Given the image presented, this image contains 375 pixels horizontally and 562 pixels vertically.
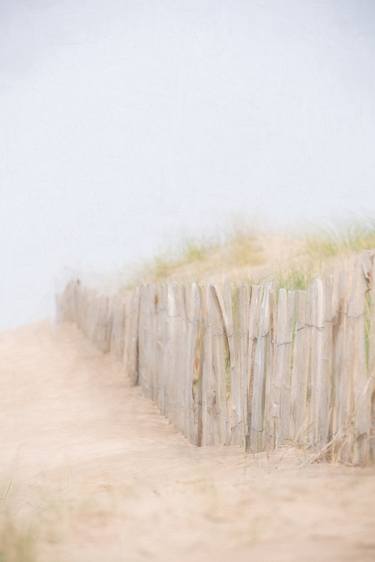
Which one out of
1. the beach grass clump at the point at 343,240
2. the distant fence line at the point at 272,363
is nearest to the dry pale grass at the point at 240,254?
the beach grass clump at the point at 343,240

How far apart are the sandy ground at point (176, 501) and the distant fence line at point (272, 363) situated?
0.52ft

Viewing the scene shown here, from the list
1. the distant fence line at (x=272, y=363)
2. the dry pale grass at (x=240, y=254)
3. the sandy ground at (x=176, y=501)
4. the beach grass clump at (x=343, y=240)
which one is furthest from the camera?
the dry pale grass at (x=240, y=254)

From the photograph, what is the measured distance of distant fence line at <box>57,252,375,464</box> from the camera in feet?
9.89

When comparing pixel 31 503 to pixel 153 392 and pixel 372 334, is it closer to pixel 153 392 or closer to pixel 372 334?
pixel 372 334

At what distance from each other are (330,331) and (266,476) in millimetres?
660

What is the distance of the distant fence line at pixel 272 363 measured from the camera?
3016mm

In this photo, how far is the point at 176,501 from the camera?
2.71m

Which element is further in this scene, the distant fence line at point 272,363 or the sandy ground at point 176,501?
the distant fence line at point 272,363

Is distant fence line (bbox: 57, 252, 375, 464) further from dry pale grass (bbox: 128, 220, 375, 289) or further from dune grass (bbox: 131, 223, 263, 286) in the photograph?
dune grass (bbox: 131, 223, 263, 286)

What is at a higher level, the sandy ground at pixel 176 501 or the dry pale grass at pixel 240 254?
the dry pale grass at pixel 240 254

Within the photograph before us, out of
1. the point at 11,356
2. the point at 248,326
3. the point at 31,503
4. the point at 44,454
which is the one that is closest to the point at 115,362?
the point at 11,356

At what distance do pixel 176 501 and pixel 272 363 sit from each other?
111cm

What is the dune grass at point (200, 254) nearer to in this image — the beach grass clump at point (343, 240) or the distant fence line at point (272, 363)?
the beach grass clump at point (343, 240)

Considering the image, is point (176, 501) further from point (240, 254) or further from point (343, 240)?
point (240, 254)
